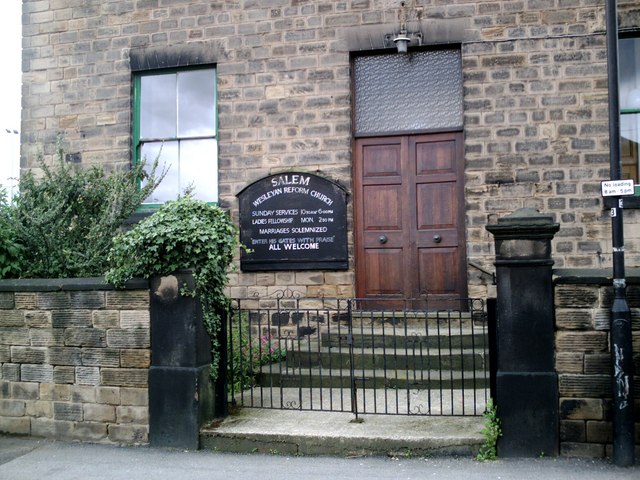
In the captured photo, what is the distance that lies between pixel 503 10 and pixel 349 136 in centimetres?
252

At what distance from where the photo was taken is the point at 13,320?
7273mm

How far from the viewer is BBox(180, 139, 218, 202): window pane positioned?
402 inches

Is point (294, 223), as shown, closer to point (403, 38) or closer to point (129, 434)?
point (403, 38)

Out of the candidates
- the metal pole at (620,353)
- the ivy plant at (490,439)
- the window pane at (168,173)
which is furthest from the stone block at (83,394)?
the metal pole at (620,353)

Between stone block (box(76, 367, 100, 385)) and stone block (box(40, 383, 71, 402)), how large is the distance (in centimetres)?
16

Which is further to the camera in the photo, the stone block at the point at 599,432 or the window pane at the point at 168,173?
the window pane at the point at 168,173

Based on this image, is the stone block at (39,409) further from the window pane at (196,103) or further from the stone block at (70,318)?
the window pane at (196,103)

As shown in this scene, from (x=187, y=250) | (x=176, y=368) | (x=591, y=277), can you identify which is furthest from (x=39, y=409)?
(x=591, y=277)

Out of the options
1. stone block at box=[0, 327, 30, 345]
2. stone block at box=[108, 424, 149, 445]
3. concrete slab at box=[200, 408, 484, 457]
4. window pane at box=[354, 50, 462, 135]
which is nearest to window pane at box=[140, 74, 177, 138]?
window pane at box=[354, 50, 462, 135]

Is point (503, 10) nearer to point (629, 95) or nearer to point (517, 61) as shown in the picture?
point (517, 61)

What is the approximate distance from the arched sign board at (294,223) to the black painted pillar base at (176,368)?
9.46ft

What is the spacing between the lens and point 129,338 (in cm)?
680

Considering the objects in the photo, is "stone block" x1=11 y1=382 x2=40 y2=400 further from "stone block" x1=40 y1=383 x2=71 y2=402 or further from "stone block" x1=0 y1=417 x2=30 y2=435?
"stone block" x1=0 y1=417 x2=30 y2=435

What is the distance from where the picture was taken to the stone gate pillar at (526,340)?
5.91 meters
